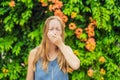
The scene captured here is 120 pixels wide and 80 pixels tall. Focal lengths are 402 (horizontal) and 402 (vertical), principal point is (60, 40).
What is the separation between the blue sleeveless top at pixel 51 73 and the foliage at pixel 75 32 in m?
1.34

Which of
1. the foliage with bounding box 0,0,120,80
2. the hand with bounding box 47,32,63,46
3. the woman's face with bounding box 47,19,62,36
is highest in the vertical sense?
the woman's face with bounding box 47,19,62,36

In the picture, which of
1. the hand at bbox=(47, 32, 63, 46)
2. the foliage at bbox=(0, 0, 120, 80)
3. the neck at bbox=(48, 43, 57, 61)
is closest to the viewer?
the hand at bbox=(47, 32, 63, 46)

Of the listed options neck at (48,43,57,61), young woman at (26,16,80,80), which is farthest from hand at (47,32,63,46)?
neck at (48,43,57,61)

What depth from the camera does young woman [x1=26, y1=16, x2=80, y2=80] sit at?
328cm

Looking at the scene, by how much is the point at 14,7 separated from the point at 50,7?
0.47 metres

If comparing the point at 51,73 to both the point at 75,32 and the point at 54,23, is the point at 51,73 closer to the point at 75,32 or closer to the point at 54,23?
the point at 54,23

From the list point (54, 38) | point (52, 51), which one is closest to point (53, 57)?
point (52, 51)

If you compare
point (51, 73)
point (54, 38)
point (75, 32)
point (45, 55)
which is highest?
point (54, 38)

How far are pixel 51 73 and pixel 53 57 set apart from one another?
0.16m

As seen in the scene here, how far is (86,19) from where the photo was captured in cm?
479

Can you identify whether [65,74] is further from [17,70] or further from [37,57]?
[17,70]

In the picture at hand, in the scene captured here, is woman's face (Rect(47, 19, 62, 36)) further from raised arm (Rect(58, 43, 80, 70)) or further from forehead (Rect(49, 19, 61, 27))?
raised arm (Rect(58, 43, 80, 70))

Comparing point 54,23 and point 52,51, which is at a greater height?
point 54,23

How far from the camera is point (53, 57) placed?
3381mm
